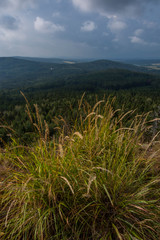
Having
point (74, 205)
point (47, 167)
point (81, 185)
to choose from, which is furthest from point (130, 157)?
point (47, 167)

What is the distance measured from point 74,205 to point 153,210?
1143 mm

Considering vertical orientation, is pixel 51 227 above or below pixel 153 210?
below

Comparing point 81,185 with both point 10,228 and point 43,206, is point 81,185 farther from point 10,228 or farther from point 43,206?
point 10,228

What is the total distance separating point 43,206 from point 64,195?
371 mm

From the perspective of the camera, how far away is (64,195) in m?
2.19

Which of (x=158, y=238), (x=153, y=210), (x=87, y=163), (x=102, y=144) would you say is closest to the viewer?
(x=158, y=238)

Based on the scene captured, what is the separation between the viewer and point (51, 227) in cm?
219

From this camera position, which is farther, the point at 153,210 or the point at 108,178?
the point at 108,178

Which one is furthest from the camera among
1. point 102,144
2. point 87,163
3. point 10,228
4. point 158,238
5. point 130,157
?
point 130,157

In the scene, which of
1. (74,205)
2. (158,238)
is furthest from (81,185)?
(158,238)

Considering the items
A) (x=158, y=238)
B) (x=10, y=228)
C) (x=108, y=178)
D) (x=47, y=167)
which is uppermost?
(x=47, y=167)

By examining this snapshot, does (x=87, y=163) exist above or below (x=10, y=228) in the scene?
above

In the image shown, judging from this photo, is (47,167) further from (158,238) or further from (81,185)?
(158,238)

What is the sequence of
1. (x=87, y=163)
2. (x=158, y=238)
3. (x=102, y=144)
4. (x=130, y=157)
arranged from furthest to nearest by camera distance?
(x=130, y=157)
(x=102, y=144)
(x=87, y=163)
(x=158, y=238)
